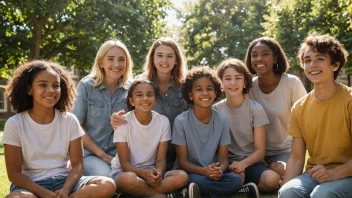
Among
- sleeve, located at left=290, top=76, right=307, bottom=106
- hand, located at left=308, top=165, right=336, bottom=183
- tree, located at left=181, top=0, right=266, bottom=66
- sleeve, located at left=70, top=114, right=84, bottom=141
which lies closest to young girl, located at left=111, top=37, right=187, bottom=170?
sleeve, located at left=70, top=114, right=84, bottom=141

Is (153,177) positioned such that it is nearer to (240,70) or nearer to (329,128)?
(240,70)

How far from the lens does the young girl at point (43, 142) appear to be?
3824 mm

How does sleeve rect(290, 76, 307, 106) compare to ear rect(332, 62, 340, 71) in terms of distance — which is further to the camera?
sleeve rect(290, 76, 307, 106)

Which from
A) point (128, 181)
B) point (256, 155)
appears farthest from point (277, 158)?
point (128, 181)

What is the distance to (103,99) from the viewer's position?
16.9ft

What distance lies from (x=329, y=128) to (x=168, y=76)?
2.13 m

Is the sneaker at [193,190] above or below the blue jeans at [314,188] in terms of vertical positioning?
below

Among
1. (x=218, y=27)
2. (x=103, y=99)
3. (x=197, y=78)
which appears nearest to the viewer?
(x=197, y=78)

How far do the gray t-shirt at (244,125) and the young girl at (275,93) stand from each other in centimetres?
26

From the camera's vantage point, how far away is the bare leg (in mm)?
3871

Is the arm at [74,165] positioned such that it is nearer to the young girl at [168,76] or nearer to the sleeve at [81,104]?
the sleeve at [81,104]

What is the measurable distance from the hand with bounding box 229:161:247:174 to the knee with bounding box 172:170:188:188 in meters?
0.52

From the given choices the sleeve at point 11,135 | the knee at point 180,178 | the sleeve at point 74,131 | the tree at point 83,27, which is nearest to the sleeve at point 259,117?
the knee at point 180,178

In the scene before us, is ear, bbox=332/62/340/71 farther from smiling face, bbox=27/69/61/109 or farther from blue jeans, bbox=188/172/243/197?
smiling face, bbox=27/69/61/109
